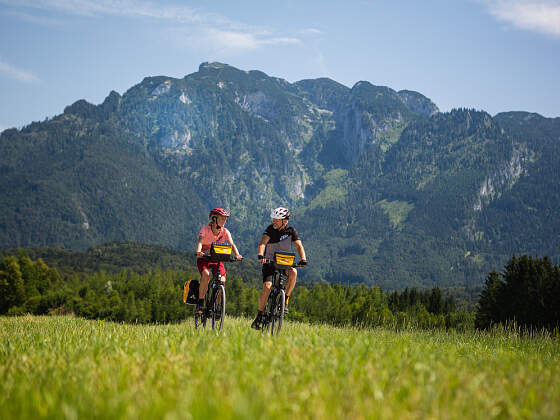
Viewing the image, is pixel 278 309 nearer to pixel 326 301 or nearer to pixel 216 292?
pixel 216 292

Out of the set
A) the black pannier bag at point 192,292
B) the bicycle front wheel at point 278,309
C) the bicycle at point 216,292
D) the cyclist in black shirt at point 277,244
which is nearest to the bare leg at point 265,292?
the cyclist in black shirt at point 277,244

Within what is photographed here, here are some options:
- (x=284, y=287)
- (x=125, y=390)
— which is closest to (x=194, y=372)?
(x=125, y=390)

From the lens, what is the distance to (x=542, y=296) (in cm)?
4738

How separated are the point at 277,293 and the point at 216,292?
6.80 ft

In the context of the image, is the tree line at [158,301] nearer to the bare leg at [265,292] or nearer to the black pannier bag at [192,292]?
the black pannier bag at [192,292]

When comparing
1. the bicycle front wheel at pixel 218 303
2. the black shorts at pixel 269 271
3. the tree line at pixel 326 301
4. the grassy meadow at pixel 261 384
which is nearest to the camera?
the grassy meadow at pixel 261 384

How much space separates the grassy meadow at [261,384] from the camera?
4.12 m

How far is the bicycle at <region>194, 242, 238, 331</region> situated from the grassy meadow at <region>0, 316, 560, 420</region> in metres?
4.88

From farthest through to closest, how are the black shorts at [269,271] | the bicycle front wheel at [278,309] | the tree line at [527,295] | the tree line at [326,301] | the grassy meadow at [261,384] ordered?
the tree line at [326,301] → the tree line at [527,295] → the black shorts at [269,271] → the bicycle front wheel at [278,309] → the grassy meadow at [261,384]

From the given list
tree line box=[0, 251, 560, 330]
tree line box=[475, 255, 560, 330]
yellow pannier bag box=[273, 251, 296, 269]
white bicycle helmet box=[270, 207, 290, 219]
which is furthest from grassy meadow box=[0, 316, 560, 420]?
tree line box=[475, 255, 560, 330]

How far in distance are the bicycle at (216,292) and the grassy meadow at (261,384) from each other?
4.88 m

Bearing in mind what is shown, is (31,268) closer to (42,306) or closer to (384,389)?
(42,306)

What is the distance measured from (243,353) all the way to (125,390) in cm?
199

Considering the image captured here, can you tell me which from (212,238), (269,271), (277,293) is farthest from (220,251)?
(277,293)
